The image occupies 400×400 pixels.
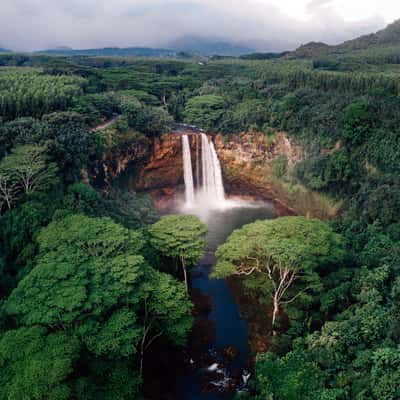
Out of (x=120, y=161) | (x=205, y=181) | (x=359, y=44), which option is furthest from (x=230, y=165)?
(x=359, y=44)

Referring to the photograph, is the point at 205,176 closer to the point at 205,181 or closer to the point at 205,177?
the point at 205,177

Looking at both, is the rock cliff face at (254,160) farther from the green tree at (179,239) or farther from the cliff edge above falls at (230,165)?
the green tree at (179,239)

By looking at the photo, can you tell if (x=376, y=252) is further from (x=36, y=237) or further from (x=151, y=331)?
(x=36, y=237)

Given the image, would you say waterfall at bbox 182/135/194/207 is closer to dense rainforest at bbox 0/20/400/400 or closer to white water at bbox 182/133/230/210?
white water at bbox 182/133/230/210

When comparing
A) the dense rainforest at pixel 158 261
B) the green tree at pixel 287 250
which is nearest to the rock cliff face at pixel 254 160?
the dense rainforest at pixel 158 261

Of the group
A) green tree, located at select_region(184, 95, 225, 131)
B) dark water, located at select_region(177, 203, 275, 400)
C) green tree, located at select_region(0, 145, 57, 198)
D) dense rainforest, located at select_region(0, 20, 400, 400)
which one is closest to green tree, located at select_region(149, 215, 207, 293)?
dense rainforest, located at select_region(0, 20, 400, 400)
